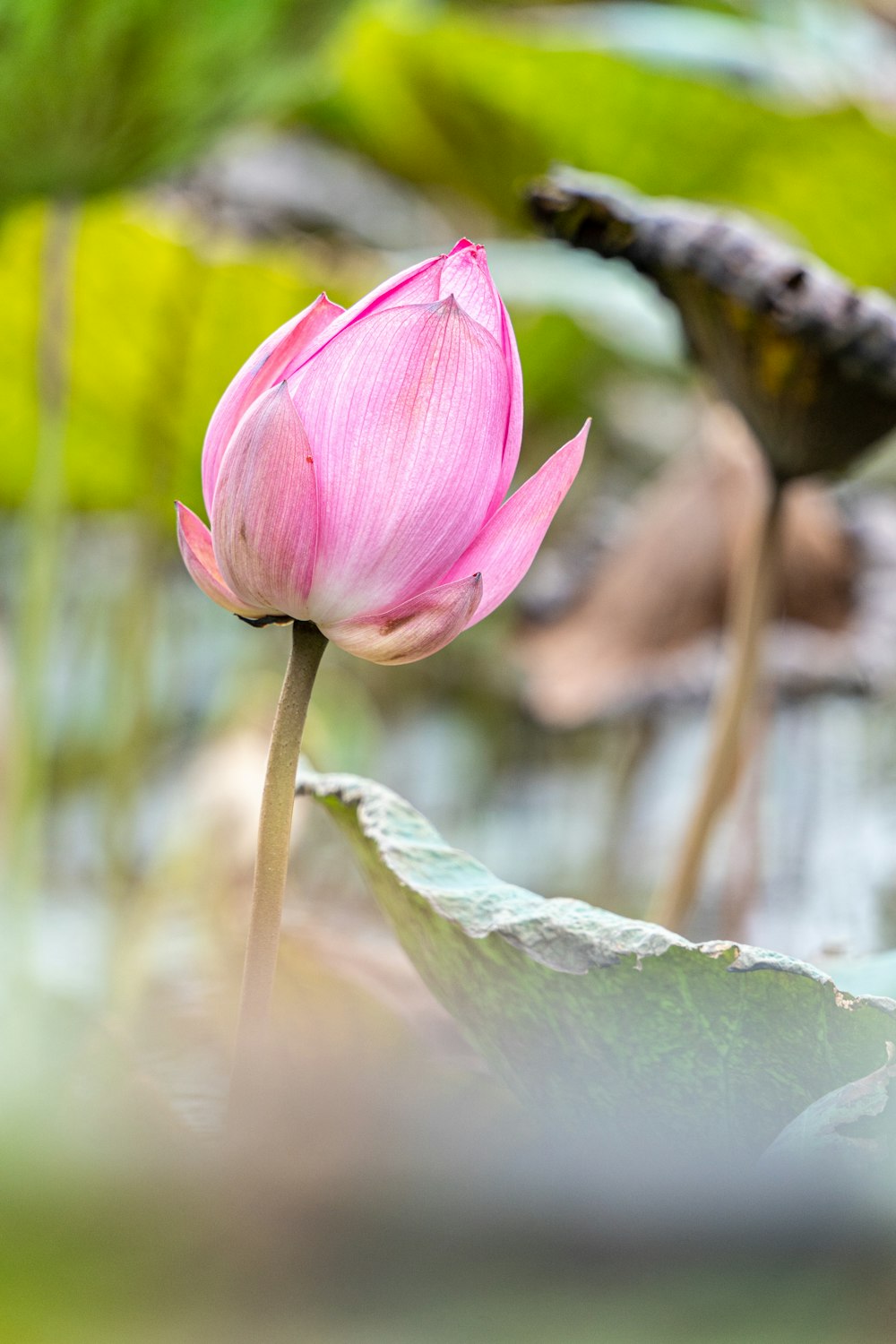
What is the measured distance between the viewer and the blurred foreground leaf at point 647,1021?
0.47 feet

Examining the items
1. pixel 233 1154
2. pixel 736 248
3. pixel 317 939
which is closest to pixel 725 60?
pixel 736 248

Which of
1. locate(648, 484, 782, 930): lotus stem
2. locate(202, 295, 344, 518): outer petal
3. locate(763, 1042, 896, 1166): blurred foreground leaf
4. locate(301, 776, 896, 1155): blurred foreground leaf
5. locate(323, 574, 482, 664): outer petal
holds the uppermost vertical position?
locate(648, 484, 782, 930): lotus stem

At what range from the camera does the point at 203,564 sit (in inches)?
5.9

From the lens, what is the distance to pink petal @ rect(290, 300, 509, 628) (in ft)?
0.43

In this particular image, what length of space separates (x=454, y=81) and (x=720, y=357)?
537 millimetres

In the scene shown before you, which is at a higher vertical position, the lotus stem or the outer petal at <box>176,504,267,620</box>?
the lotus stem

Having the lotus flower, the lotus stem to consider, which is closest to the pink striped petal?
the lotus flower

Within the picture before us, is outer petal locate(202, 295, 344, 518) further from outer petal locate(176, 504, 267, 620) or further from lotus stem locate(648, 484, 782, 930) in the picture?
lotus stem locate(648, 484, 782, 930)

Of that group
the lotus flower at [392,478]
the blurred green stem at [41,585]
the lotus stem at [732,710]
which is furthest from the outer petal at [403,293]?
the blurred green stem at [41,585]

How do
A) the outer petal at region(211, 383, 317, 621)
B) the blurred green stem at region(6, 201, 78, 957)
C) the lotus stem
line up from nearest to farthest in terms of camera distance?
the outer petal at region(211, 383, 317, 621), the lotus stem, the blurred green stem at region(6, 201, 78, 957)

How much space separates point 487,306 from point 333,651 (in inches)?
28.0

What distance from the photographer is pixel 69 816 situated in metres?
0.94

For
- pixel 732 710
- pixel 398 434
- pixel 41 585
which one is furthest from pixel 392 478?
pixel 41 585

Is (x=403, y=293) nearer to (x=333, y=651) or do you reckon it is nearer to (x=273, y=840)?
(x=273, y=840)
